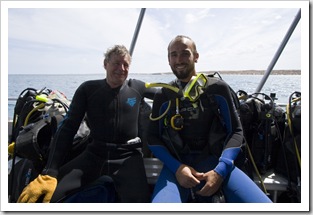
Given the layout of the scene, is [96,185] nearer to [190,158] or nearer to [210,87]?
[190,158]

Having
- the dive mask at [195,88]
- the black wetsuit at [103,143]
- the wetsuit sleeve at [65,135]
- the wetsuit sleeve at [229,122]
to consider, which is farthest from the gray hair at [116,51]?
the wetsuit sleeve at [229,122]

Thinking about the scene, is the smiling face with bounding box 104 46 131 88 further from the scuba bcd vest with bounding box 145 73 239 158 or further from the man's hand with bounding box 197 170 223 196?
the man's hand with bounding box 197 170 223 196

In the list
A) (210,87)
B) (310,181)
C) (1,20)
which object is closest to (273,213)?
(310,181)

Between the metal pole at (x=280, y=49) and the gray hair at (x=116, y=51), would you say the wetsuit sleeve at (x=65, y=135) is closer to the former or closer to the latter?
the gray hair at (x=116, y=51)

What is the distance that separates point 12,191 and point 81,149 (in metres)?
0.53

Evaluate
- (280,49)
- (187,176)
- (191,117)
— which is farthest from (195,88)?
(280,49)

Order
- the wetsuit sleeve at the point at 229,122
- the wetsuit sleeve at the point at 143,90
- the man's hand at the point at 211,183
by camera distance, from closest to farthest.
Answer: the man's hand at the point at 211,183 → the wetsuit sleeve at the point at 229,122 → the wetsuit sleeve at the point at 143,90

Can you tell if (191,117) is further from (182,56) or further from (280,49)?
(280,49)

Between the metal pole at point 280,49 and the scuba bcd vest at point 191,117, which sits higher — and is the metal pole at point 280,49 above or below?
above

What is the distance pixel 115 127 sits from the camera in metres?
1.49

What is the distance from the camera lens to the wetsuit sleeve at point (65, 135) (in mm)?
1352

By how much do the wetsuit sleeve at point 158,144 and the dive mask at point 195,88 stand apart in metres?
0.18

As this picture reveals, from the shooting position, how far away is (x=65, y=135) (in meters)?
1.43

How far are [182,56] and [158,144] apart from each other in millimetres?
584
